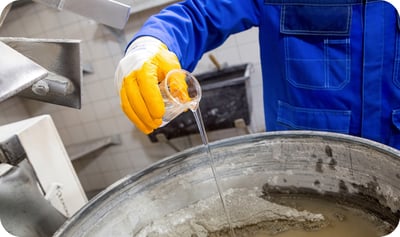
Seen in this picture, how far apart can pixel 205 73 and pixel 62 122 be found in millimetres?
1021

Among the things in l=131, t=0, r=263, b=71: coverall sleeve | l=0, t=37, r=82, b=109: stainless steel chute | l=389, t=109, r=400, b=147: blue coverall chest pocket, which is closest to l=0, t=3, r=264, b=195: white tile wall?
l=131, t=0, r=263, b=71: coverall sleeve

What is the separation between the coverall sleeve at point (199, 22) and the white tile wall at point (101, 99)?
Answer: 0.99 metres

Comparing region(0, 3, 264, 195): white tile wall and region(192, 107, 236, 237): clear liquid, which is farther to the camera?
region(0, 3, 264, 195): white tile wall

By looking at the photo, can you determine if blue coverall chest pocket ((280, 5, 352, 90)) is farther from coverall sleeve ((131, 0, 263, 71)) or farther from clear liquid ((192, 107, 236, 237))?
clear liquid ((192, 107, 236, 237))

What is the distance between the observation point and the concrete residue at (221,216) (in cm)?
71

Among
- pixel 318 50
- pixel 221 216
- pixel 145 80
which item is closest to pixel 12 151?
pixel 145 80

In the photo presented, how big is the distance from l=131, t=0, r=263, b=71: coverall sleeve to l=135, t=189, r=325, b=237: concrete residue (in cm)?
33

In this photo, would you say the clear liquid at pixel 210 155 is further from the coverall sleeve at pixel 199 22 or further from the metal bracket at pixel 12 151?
the metal bracket at pixel 12 151

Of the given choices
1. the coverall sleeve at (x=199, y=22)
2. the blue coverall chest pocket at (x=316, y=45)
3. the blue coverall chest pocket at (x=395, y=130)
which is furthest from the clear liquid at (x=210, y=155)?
the blue coverall chest pocket at (x=395, y=130)

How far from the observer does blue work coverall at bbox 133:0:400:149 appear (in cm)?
74

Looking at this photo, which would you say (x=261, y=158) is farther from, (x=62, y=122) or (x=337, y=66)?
(x=62, y=122)

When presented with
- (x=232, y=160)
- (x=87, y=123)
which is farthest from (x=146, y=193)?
(x=87, y=123)

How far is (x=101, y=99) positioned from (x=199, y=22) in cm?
143

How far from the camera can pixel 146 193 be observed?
70 centimetres
